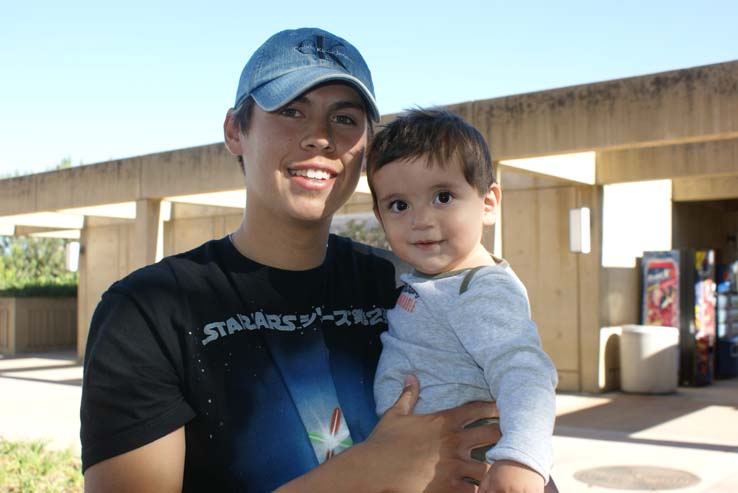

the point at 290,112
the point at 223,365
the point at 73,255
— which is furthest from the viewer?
the point at 73,255

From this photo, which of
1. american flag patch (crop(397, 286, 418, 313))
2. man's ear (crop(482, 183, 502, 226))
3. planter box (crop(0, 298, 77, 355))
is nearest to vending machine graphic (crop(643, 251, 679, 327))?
man's ear (crop(482, 183, 502, 226))

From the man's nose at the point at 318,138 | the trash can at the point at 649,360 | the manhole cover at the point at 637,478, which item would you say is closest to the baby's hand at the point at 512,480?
the man's nose at the point at 318,138

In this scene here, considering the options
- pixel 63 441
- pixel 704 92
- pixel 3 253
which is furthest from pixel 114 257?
pixel 3 253

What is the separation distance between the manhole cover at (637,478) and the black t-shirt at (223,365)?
553 centimetres

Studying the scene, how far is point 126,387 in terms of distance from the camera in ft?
5.85

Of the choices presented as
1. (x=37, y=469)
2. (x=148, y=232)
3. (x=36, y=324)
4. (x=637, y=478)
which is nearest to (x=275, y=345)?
(x=37, y=469)

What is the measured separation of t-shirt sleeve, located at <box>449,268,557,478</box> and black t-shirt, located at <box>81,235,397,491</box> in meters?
0.34

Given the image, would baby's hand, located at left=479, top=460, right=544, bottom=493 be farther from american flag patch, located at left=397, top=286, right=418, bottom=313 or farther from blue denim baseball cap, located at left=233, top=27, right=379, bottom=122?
blue denim baseball cap, located at left=233, top=27, right=379, bottom=122

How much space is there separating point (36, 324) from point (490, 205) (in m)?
22.6

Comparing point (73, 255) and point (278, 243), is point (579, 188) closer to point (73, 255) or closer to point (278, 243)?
point (278, 243)

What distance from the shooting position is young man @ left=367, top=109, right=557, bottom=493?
A: 1.95 meters

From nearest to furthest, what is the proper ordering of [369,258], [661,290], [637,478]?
[369,258]
[637,478]
[661,290]

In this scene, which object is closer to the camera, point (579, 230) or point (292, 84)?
point (292, 84)

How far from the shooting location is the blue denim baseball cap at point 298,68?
2150 mm
